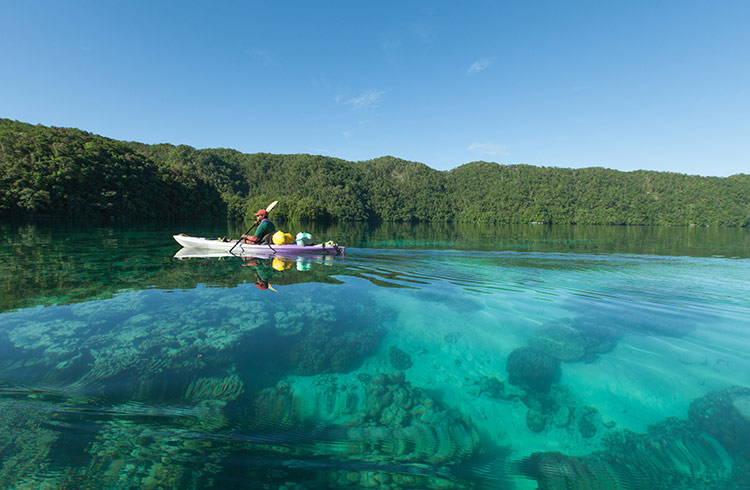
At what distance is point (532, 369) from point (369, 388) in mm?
2991

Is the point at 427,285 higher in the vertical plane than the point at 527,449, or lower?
higher

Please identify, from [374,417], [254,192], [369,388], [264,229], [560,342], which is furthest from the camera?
[254,192]

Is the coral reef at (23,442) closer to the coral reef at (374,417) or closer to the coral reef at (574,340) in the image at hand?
the coral reef at (374,417)

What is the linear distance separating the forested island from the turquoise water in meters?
69.7

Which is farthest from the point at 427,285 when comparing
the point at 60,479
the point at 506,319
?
the point at 60,479

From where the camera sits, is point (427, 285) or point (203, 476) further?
point (427, 285)

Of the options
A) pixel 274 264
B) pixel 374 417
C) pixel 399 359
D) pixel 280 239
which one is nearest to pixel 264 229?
pixel 280 239

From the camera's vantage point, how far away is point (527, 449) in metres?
4.03

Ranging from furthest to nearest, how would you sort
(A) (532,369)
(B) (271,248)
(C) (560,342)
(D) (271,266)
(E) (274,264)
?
(B) (271,248), (E) (274,264), (D) (271,266), (C) (560,342), (A) (532,369)

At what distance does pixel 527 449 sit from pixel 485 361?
2116 millimetres

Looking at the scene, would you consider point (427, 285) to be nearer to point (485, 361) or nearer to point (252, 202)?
point (485, 361)

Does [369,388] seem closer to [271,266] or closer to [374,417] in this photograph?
[374,417]

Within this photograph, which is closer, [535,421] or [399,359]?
[535,421]

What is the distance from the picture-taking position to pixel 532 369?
5.77m
